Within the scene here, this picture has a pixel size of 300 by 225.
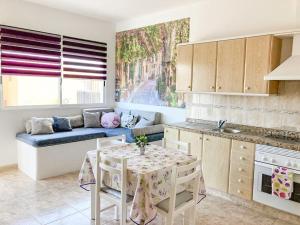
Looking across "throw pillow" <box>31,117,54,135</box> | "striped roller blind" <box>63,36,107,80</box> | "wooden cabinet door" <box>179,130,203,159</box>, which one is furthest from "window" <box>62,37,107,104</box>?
"wooden cabinet door" <box>179,130,203,159</box>

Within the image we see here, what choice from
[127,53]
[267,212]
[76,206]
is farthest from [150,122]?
[267,212]

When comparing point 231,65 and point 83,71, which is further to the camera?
point 83,71

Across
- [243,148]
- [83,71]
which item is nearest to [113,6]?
[83,71]

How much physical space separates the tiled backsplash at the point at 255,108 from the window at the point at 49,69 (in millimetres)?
2260

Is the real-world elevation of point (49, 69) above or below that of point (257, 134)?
above

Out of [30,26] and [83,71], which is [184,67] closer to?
[83,71]

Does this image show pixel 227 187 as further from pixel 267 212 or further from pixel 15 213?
pixel 15 213

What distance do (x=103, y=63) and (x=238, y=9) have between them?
2.94 meters

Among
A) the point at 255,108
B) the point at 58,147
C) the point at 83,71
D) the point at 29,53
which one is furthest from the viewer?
the point at 83,71

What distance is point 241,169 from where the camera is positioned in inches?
123

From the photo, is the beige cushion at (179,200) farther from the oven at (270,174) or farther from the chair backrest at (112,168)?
the oven at (270,174)

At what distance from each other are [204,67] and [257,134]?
117cm

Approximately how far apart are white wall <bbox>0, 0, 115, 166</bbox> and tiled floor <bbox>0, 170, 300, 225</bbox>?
0.75m

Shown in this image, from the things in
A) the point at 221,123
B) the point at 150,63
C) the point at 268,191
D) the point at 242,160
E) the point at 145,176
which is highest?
the point at 150,63
